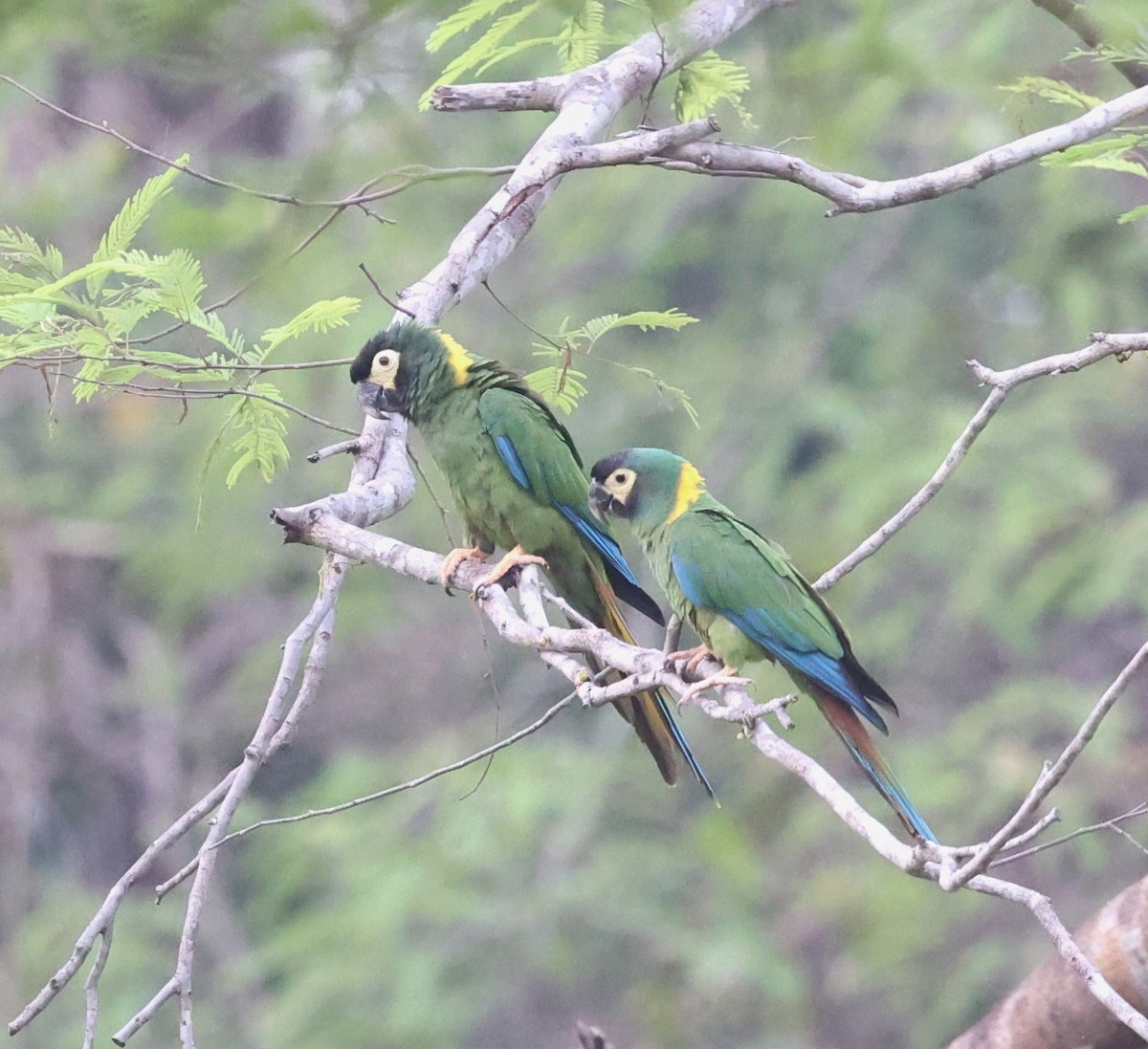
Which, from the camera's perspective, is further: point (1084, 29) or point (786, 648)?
point (786, 648)

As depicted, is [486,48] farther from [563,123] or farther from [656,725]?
[656,725]

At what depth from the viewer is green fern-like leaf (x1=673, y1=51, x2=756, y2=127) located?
3.50 metres

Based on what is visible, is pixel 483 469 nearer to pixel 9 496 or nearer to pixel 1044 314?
pixel 1044 314

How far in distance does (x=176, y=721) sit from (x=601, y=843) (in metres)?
3.33

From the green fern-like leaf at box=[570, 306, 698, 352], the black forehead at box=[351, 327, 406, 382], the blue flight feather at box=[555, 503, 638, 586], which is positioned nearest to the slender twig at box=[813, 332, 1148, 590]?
the green fern-like leaf at box=[570, 306, 698, 352]

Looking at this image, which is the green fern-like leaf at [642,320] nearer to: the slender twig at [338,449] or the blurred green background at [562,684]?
the slender twig at [338,449]

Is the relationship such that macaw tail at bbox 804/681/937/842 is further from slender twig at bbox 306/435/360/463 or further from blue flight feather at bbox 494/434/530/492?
slender twig at bbox 306/435/360/463

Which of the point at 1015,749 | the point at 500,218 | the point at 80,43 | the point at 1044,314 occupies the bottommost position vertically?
the point at 1015,749

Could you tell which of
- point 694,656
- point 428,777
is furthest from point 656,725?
point 428,777

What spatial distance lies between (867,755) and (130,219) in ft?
7.18

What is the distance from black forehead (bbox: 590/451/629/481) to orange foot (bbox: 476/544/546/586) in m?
0.30

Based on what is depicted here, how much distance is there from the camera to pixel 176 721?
32.9ft

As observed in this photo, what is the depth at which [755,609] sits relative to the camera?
3811 millimetres

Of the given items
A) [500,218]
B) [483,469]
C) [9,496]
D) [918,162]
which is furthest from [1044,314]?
[9,496]
